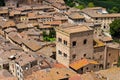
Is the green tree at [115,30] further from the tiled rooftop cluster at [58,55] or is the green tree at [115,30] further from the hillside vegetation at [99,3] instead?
the hillside vegetation at [99,3]

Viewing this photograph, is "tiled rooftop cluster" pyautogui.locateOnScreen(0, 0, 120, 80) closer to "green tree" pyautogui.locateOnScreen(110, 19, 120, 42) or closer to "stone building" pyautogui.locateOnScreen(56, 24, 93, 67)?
"stone building" pyautogui.locateOnScreen(56, 24, 93, 67)

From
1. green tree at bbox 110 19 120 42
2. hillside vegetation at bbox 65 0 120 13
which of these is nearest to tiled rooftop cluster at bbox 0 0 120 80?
green tree at bbox 110 19 120 42

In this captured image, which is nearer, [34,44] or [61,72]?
[61,72]

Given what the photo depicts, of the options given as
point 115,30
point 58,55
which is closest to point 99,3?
point 115,30

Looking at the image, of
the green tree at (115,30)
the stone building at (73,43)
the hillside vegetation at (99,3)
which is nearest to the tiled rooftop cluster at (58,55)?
the stone building at (73,43)

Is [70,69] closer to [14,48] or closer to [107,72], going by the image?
[107,72]

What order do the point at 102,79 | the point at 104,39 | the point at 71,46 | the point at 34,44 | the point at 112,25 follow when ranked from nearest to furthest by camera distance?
the point at 102,79, the point at 71,46, the point at 34,44, the point at 104,39, the point at 112,25

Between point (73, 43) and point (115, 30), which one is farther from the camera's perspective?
point (115, 30)

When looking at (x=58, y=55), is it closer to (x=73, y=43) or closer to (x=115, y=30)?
(x=73, y=43)

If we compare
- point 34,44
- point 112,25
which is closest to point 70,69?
point 34,44
